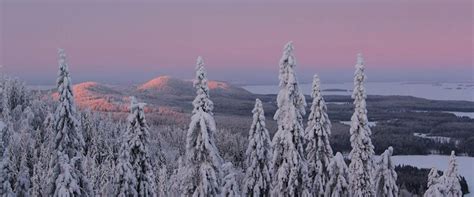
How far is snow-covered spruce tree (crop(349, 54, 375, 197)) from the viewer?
30750 millimetres

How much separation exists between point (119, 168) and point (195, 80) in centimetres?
691

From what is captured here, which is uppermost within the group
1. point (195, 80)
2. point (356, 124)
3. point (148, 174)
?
point (195, 80)

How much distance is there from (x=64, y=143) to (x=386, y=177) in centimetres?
1963

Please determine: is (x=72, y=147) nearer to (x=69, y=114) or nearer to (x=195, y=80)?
(x=69, y=114)

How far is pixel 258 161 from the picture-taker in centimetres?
2884

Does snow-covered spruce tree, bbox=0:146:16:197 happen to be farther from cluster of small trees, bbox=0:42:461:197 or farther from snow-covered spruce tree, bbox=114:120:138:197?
snow-covered spruce tree, bbox=114:120:138:197

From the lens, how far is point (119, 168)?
2656cm

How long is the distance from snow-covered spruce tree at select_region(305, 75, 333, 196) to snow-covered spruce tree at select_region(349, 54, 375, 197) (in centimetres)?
218

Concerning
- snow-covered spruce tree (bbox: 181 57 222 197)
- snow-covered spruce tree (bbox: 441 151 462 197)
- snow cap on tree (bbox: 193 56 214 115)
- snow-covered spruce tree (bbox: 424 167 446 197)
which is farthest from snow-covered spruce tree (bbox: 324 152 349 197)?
snow cap on tree (bbox: 193 56 214 115)

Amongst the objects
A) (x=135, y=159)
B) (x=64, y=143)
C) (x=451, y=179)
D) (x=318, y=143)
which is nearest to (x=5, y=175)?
(x=64, y=143)

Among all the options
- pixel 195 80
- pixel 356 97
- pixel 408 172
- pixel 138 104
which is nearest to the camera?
pixel 195 80

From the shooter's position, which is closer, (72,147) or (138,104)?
(138,104)

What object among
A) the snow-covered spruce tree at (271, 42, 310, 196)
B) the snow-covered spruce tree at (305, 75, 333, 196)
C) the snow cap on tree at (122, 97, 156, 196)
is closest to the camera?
the snow cap on tree at (122, 97, 156, 196)

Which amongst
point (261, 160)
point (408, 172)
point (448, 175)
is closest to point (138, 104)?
point (261, 160)
